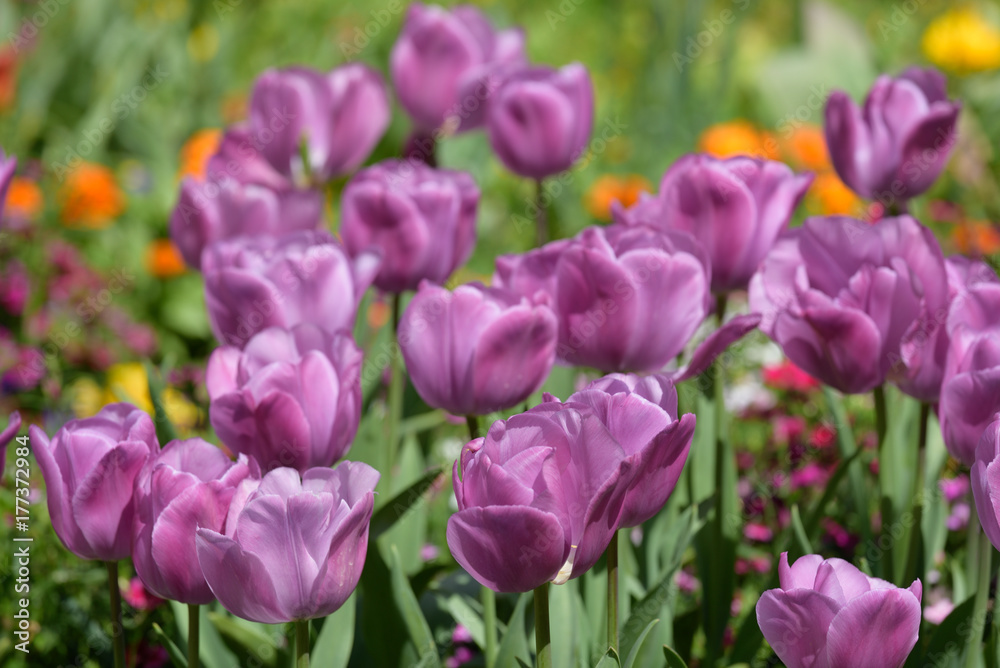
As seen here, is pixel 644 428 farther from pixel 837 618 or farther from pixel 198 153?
pixel 198 153

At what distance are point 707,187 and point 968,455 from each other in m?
0.40

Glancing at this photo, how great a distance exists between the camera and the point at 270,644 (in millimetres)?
1169

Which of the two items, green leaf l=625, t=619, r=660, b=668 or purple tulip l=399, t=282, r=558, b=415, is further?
purple tulip l=399, t=282, r=558, b=415

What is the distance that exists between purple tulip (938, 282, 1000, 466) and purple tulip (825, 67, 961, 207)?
16.1 inches

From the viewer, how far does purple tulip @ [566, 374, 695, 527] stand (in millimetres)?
748

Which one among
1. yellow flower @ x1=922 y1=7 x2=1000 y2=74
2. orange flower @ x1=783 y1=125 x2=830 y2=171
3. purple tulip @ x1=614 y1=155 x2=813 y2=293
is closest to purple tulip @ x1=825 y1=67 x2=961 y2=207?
purple tulip @ x1=614 y1=155 x2=813 y2=293

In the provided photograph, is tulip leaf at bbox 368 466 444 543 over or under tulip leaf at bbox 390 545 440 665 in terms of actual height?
over

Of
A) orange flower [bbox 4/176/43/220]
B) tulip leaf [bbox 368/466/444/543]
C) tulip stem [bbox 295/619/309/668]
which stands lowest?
orange flower [bbox 4/176/43/220]

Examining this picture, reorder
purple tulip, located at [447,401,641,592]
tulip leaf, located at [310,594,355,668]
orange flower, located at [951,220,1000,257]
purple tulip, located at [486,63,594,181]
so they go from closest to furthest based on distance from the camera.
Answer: purple tulip, located at [447,401,641,592] → tulip leaf, located at [310,594,355,668] → purple tulip, located at [486,63,594,181] → orange flower, located at [951,220,1000,257]

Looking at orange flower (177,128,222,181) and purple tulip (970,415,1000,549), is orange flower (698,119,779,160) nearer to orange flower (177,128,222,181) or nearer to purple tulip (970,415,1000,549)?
orange flower (177,128,222,181)

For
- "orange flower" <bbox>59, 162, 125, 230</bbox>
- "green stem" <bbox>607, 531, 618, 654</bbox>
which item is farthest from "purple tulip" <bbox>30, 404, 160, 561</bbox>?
"orange flower" <bbox>59, 162, 125, 230</bbox>

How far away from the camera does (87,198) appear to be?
294 cm

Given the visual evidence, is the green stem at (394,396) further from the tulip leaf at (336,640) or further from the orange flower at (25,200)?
the orange flower at (25,200)

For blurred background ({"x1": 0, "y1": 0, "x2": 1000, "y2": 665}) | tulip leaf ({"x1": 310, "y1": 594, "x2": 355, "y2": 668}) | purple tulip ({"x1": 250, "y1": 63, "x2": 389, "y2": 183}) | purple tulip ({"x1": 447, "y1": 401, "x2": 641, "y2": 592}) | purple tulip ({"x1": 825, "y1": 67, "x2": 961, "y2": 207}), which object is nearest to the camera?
purple tulip ({"x1": 447, "y1": 401, "x2": 641, "y2": 592})
